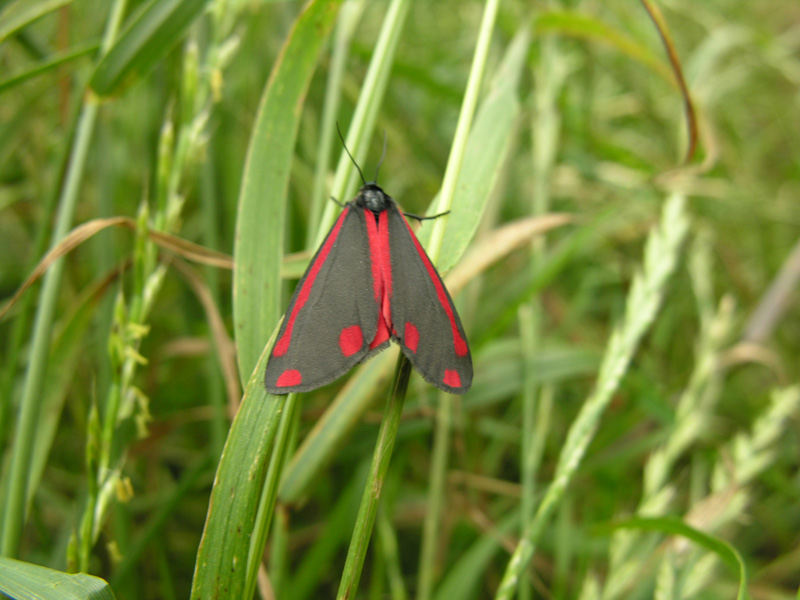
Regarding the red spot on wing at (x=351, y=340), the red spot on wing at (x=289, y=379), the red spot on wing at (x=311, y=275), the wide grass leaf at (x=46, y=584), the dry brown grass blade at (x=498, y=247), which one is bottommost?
A: the wide grass leaf at (x=46, y=584)

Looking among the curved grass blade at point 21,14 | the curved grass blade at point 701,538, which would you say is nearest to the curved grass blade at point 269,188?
the curved grass blade at point 21,14

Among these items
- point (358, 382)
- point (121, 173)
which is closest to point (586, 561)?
point (358, 382)

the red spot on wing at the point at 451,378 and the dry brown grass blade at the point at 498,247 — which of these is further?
the dry brown grass blade at the point at 498,247

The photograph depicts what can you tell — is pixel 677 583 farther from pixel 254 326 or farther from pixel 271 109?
pixel 271 109

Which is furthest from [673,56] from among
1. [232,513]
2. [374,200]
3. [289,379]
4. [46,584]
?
[46,584]

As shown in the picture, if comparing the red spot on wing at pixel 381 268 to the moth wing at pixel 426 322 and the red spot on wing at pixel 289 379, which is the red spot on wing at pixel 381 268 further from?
the red spot on wing at pixel 289 379

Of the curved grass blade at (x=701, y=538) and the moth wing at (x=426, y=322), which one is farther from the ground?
the moth wing at (x=426, y=322)
